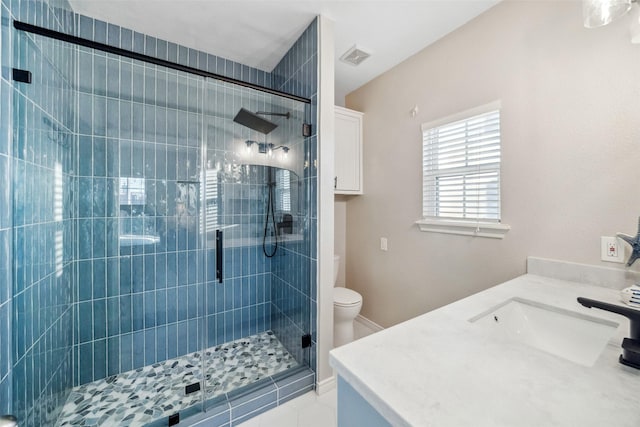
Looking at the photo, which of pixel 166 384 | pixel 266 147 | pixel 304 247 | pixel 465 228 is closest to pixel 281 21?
pixel 266 147

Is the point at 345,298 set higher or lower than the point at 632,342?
lower

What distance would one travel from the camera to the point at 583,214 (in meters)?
1.25

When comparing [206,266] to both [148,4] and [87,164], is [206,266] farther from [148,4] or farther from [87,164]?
[148,4]

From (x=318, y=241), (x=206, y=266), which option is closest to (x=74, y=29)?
(x=206, y=266)

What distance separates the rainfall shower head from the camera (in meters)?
1.98

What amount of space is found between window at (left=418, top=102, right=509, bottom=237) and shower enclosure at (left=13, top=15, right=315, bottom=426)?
97 centimetres

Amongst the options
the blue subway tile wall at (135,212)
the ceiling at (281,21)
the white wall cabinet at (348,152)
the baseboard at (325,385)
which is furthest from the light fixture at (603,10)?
the baseboard at (325,385)

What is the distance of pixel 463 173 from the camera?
177 cm

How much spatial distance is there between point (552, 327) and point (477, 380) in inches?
26.5

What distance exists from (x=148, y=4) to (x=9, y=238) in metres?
1.61

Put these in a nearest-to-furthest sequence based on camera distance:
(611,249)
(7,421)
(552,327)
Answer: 1. (7,421)
2. (552,327)
3. (611,249)

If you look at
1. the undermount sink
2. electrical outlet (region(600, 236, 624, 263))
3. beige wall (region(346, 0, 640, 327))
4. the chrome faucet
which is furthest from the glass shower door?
electrical outlet (region(600, 236, 624, 263))

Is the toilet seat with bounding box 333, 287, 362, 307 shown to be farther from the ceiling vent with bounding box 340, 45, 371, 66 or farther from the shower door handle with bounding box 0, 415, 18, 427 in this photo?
the ceiling vent with bounding box 340, 45, 371, 66

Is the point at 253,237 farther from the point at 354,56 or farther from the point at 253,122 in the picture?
the point at 354,56
